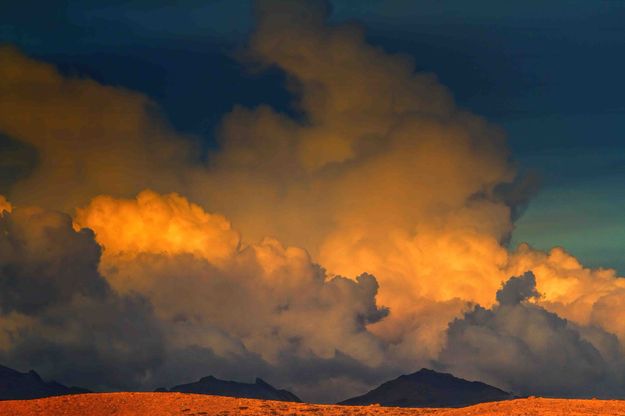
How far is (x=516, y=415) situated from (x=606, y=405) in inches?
812

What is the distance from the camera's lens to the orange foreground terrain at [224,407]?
176 m

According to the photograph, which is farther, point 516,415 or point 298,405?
point 298,405

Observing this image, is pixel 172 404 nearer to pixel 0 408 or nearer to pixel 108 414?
pixel 108 414

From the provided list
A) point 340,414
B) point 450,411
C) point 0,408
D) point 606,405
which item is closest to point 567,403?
point 606,405

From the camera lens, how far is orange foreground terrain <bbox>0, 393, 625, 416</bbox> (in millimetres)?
175875

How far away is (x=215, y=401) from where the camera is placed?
619 feet

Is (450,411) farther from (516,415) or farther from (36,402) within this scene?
(36,402)

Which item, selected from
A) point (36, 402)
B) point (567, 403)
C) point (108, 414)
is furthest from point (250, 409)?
point (567, 403)

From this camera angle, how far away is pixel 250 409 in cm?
18412

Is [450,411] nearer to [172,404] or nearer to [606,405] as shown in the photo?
[606,405]

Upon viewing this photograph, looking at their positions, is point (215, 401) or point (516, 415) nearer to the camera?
point (516, 415)

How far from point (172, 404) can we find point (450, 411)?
4979cm

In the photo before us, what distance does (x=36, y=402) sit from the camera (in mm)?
183000

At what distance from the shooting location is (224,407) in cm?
18512
